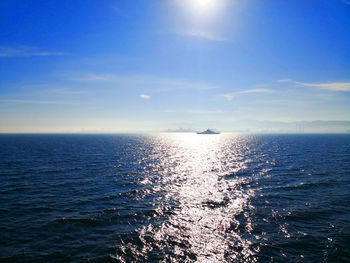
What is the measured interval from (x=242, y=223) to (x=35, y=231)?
2473cm

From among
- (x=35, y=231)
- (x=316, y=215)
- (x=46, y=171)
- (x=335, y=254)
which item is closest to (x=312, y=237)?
(x=335, y=254)

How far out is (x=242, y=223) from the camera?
27781 millimetres

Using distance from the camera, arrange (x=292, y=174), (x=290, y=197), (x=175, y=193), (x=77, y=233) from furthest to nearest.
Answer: (x=292, y=174) < (x=175, y=193) < (x=290, y=197) < (x=77, y=233)

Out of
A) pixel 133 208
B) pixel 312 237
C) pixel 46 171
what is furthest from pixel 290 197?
pixel 46 171

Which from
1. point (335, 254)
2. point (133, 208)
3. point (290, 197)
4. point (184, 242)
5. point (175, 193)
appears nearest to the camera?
point (335, 254)

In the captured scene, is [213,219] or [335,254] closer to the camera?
[335,254]

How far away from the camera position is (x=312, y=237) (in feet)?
79.8

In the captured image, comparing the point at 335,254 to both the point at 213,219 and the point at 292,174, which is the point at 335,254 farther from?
the point at 292,174

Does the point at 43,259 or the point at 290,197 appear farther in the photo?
the point at 290,197

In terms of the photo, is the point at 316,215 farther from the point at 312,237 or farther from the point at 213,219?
the point at 213,219

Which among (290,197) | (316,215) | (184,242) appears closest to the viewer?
(184,242)

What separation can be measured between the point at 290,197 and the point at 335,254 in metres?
17.4

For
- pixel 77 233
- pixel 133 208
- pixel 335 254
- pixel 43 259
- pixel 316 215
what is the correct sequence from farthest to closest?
pixel 133 208
pixel 316 215
pixel 77 233
pixel 335 254
pixel 43 259

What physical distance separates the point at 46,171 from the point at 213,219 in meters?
48.3
